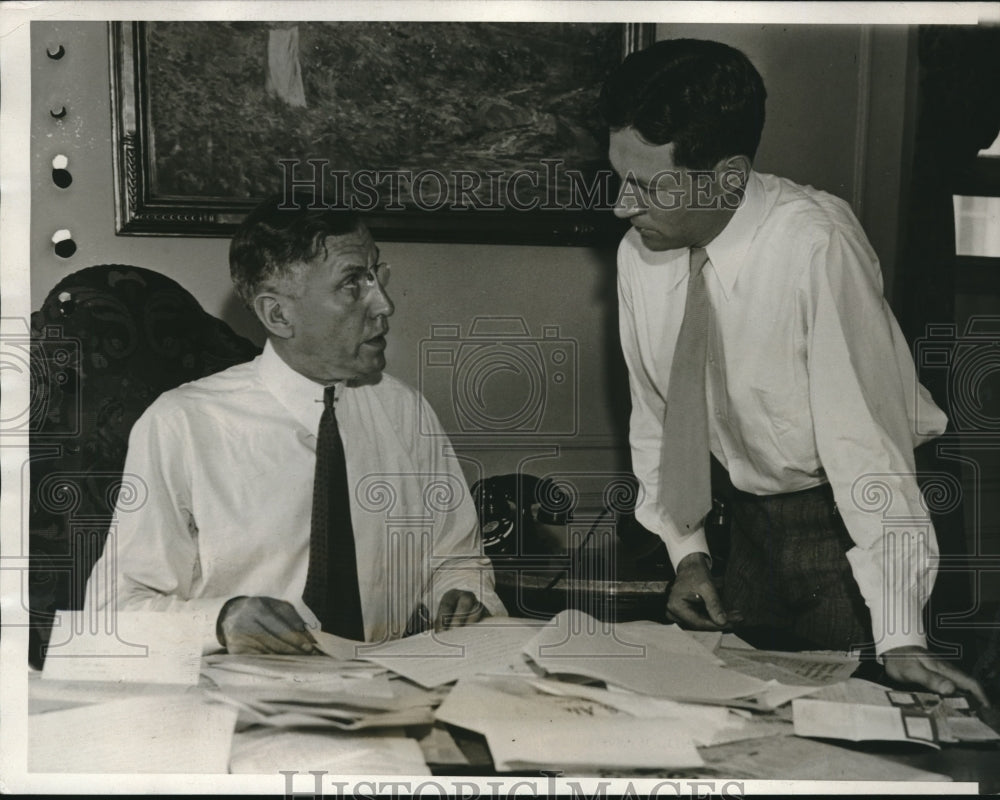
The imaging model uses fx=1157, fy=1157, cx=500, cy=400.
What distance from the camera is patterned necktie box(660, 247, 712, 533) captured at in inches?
110

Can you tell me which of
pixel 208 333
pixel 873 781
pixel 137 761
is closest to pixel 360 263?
pixel 208 333

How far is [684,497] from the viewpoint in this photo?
282cm

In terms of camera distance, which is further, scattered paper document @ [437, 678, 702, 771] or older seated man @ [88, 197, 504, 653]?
older seated man @ [88, 197, 504, 653]

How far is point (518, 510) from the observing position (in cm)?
279

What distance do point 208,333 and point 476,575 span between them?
34.2 inches

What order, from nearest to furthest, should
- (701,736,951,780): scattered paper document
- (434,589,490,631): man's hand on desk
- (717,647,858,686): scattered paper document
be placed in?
(701,736,951,780): scattered paper document, (717,647,858,686): scattered paper document, (434,589,490,631): man's hand on desk

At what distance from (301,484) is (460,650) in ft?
1.80

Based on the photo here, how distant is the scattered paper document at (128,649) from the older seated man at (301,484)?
0.12ft

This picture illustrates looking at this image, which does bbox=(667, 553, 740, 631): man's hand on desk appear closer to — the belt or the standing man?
the standing man

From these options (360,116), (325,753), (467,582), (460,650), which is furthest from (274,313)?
(325,753)

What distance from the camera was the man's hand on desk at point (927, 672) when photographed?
2721 millimetres

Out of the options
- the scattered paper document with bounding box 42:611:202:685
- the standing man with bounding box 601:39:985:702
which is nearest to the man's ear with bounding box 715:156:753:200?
the standing man with bounding box 601:39:985:702

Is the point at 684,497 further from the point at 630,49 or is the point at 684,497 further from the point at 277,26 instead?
the point at 277,26

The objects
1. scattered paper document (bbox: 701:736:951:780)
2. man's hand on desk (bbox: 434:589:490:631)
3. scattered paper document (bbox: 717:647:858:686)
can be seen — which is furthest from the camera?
man's hand on desk (bbox: 434:589:490:631)
